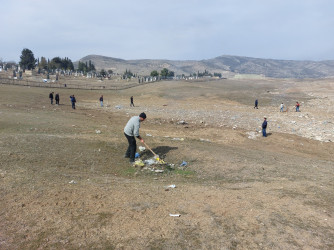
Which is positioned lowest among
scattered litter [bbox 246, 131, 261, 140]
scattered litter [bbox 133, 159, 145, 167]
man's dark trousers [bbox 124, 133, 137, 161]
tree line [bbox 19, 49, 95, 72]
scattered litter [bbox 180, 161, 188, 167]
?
scattered litter [bbox 246, 131, 261, 140]

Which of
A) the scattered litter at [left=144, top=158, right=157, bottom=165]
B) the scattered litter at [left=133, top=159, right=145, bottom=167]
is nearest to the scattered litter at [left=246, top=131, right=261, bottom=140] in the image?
the scattered litter at [left=144, top=158, right=157, bottom=165]

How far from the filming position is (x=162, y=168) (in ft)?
28.3

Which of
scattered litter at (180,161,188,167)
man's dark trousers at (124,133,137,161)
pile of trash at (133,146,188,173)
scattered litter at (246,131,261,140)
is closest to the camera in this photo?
pile of trash at (133,146,188,173)

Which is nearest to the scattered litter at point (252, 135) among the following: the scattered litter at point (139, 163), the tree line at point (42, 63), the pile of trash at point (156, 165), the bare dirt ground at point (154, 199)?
the bare dirt ground at point (154, 199)

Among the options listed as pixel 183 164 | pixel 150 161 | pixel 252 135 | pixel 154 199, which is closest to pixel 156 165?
pixel 150 161

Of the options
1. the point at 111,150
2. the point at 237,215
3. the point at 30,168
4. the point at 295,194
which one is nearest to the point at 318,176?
the point at 295,194

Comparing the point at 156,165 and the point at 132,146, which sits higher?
the point at 132,146

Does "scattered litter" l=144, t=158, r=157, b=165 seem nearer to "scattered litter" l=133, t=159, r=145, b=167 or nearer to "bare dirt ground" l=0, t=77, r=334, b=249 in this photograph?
"scattered litter" l=133, t=159, r=145, b=167

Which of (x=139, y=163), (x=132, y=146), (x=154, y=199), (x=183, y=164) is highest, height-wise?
(x=132, y=146)

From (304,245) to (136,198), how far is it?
10.6 ft

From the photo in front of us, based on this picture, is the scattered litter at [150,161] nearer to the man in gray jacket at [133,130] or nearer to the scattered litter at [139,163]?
the scattered litter at [139,163]

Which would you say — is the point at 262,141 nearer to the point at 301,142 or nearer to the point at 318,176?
the point at 301,142

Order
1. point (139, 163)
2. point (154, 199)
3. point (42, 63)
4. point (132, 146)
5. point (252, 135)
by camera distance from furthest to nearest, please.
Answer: point (42, 63)
point (252, 135)
point (132, 146)
point (139, 163)
point (154, 199)

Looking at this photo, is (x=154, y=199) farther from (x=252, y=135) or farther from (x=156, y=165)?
(x=252, y=135)
